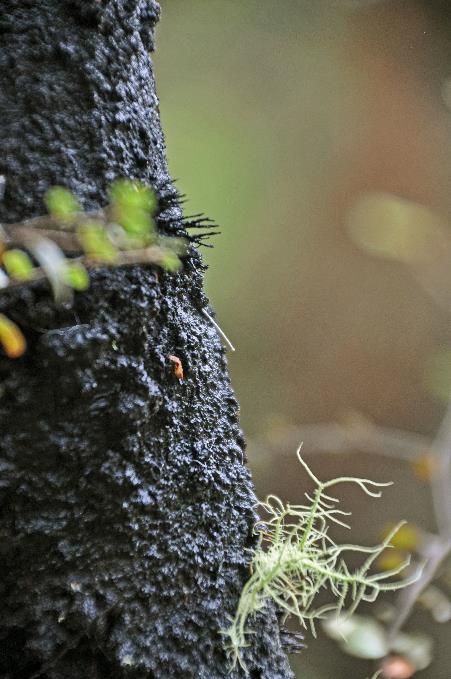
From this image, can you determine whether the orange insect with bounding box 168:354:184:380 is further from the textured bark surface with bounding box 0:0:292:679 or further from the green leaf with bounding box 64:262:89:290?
the green leaf with bounding box 64:262:89:290

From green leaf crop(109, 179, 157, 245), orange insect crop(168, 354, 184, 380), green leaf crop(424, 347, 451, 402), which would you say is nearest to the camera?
green leaf crop(109, 179, 157, 245)

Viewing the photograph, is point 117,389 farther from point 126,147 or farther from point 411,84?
point 411,84

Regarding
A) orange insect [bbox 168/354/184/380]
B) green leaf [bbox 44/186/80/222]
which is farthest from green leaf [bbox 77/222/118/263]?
Answer: orange insect [bbox 168/354/184/380]

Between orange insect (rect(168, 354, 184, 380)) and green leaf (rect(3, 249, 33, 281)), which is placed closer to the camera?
green leaf (rect(3, 249, 33, 281))

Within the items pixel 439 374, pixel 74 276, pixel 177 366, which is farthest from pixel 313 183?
pixel 74 276

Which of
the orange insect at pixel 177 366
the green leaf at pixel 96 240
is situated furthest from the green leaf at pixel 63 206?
the orange insect at pixel 177 366

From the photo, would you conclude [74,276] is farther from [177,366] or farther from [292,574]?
[292,574]
